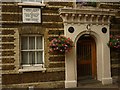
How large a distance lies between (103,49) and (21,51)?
14.1ft

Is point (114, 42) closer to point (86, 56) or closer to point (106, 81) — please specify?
point (86, 56)

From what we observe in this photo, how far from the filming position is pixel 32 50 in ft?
24.4

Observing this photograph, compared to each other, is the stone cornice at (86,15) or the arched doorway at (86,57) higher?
the stone cornice at (86,15)

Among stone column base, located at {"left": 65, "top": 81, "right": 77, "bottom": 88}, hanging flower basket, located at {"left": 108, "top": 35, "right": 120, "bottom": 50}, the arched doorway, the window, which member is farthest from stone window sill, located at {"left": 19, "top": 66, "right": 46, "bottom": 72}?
hanging flower basket, located at {"left": 108, "top": 35, "right": 120, "bottom": 50}

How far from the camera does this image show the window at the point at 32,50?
737cm

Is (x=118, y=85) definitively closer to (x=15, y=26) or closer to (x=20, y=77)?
(x=20, y=77)

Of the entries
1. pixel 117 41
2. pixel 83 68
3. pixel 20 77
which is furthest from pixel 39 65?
pixel 117 41

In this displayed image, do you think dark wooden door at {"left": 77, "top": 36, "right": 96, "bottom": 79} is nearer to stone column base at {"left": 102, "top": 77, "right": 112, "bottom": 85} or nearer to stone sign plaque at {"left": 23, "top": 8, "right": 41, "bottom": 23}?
stone column base at {"left": 102, "top": 77, "right": 112, "bottom": 85}

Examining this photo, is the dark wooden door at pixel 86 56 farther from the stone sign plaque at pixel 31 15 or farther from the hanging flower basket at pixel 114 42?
the stone sign plaque at pixel 31 15

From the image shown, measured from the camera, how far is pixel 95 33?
316 inches

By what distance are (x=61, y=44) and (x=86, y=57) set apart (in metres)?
2.24

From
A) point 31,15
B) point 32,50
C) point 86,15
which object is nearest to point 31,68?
point 32,50

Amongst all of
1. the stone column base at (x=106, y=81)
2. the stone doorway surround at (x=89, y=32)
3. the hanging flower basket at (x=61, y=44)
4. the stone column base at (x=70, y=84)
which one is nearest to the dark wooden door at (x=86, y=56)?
the stone doorway surround at (x=89, y=32)

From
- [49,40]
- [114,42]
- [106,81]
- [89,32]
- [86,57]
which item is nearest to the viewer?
[49,40]
